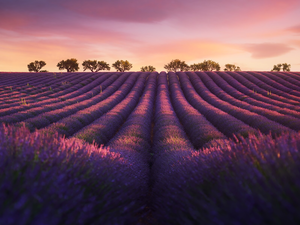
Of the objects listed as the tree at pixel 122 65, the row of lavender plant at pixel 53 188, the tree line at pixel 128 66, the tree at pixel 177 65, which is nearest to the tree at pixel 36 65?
the tree line at pixel 128 66

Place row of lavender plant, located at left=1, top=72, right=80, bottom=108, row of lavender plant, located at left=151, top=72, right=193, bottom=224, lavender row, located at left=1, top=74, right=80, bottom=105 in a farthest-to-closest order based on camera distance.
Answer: lavender row, located at left=1, top=74, right=80, bottom=105
row of lavender plant, located at left=1, top=72, right=80, bottom=108
row of lavender plant, located at left=151, top=72, right=193, bottom=224

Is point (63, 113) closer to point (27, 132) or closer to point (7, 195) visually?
point (27, 132)

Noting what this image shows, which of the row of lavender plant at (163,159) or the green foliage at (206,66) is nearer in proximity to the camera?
the row of lavender plant at (163,159)

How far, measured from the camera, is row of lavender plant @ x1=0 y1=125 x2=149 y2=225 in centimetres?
125

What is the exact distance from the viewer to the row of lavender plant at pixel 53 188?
4.12ft

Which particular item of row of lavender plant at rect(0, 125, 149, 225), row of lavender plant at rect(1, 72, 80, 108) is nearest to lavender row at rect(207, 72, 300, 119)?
row of lavender plant at rect(0, 125, 149, 225)

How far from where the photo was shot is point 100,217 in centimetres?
170

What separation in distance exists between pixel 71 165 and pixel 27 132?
85 centimetres

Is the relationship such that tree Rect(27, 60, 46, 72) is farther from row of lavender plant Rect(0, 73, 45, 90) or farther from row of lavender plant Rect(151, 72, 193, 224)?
row of lavender plant Rect(151, 72, 193, 224)

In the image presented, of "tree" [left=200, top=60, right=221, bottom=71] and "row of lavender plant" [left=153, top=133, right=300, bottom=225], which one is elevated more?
"tree" [left=200, top=60, right=221, bottom=71]

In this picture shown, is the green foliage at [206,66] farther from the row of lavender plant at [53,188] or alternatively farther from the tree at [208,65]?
the row of lavender plant at [53,188]

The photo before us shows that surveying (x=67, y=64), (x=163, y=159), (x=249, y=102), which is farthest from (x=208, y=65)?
(x=163, y=159)

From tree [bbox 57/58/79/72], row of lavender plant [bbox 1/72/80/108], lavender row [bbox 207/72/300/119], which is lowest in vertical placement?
row of lavender plant [bbox 1/72/80/108]

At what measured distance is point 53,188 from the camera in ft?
4.89
